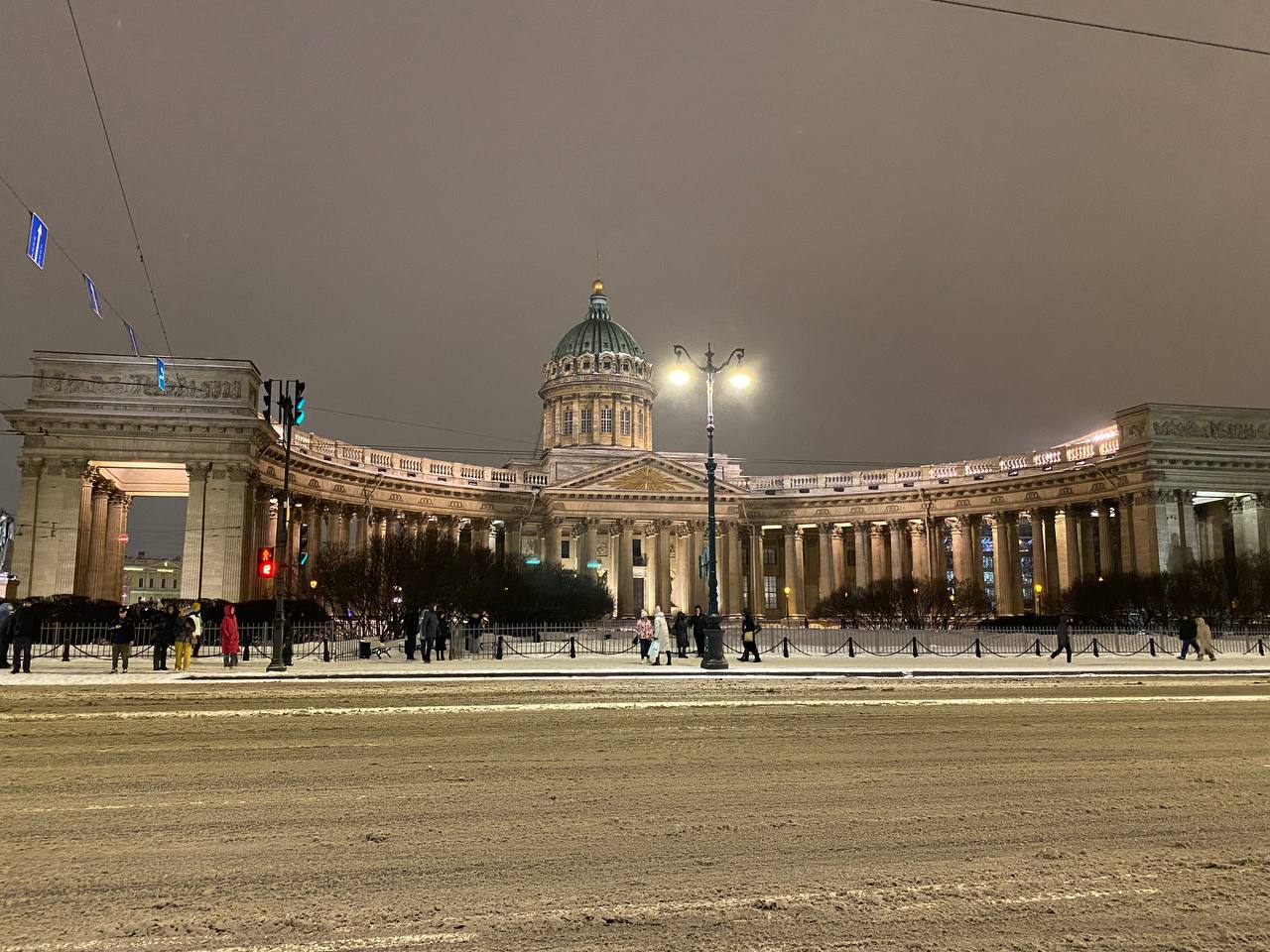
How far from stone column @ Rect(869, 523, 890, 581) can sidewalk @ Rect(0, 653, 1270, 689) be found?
1683 inches

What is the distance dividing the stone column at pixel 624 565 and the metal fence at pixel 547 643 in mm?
26540

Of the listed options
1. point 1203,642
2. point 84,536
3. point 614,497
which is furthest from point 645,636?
point 614,497

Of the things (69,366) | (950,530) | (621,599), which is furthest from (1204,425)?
(69,366)

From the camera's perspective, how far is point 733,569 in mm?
70938

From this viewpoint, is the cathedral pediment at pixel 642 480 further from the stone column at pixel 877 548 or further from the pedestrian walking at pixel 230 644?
the pedestrian walking at pixel 230 644

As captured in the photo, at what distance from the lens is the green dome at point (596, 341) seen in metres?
91.2

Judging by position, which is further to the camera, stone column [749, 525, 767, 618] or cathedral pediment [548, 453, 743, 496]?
stone column [749, 525, 767, 618]

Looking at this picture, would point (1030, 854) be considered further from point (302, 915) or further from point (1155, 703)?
point (1155, 703)

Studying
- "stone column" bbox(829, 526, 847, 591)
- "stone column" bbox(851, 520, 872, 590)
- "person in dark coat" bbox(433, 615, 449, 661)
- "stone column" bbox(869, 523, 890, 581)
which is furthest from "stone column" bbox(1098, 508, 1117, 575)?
"person in dark coat" bbox(433, 615, 449, 661)

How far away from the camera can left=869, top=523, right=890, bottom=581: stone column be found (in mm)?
72500

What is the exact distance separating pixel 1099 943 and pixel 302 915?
4238 mm

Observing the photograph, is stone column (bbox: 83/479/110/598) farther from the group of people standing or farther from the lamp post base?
the lamp post base

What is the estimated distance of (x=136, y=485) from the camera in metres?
54.1

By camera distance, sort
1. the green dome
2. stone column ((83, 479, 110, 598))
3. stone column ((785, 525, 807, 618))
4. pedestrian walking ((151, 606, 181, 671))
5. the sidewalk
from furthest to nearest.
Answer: the green dome
stone column ((785, 525, 807, 618))
stone column ((83, 479, 110, 598))
pedestrian walking ((151, 606, 181, 671))
the sidewalk
